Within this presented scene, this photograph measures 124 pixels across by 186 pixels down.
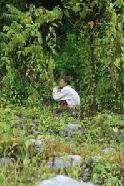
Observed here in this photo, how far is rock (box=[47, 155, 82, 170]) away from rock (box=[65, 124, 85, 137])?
426cm

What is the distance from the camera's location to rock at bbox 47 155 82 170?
26.8 ft

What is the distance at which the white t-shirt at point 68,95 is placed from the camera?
16391 millimetres

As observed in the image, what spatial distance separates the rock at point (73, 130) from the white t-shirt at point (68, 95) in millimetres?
2773

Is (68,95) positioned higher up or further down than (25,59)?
further down

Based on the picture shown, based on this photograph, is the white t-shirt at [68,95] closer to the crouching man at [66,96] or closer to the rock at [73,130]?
the crouching man at [66,96]

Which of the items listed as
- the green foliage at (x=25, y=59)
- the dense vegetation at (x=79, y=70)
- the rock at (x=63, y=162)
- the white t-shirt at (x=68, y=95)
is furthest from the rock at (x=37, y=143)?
the green foliage at (x=25, y=59)

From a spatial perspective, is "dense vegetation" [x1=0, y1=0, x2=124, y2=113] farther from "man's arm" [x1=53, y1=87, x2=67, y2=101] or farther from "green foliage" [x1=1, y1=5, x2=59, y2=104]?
"man's arm" [x1=53, y1=87, x2=67, y2=101]

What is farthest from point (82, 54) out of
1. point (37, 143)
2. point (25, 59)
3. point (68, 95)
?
point (37, 143)

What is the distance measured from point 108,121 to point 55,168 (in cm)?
604

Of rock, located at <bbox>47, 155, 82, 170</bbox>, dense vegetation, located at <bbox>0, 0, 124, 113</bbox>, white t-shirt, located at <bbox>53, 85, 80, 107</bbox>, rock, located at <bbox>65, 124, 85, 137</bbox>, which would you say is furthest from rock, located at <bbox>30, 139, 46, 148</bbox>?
white t-shirt, located at <bbox>53, 85, 80, 107</bbox>

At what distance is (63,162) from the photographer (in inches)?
324

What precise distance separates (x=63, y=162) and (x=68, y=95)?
8396 mm

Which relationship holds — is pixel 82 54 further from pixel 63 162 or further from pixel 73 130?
pixel 63 162

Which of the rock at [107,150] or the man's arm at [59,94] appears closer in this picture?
the rock at [107,150]
